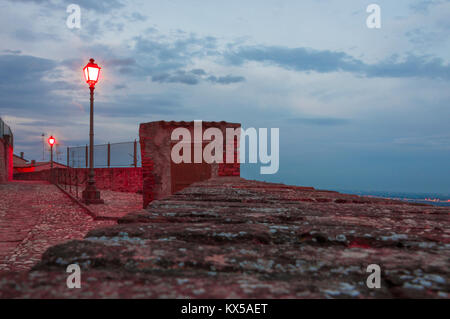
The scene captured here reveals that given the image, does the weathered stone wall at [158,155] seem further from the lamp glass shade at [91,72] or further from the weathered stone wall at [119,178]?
the weathered stone wall at [119,178]

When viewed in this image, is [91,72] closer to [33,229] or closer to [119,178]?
[33,229]

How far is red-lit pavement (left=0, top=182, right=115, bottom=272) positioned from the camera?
172 inches

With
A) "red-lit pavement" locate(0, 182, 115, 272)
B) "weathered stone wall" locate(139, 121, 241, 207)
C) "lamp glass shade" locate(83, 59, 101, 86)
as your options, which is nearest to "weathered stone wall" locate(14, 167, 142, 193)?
"weathered stone wall" locate(139, 121, 241, 207)

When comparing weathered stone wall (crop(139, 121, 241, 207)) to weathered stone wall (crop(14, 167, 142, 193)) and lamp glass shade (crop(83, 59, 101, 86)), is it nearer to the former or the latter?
lamp glass shade (crop(83, 59, 101, 86))

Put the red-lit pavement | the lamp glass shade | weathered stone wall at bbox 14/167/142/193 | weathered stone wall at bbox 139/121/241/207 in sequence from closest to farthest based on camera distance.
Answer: the red-lit pavement
the lamp glass shade
weathered stone wall at bbox 139/121/241/207
weathered stone wall at bbox 14/167/142/193

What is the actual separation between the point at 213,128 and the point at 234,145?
0.94 meters

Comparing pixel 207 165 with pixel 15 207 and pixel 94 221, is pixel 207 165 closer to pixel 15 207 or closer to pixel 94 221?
pixel 94 221

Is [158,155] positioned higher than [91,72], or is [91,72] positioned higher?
[91,72]

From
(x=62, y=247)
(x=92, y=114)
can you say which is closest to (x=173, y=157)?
(x=92, y=114)

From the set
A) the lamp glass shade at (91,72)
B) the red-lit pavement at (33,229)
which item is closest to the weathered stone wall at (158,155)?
the lamp glass shade at (91,72)

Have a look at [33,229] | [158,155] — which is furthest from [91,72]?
[33,229]

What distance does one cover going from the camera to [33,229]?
6285 millimetres

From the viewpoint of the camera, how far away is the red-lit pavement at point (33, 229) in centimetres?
437

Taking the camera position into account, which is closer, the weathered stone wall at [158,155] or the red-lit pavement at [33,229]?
the red-lit pavement at [33,229]
